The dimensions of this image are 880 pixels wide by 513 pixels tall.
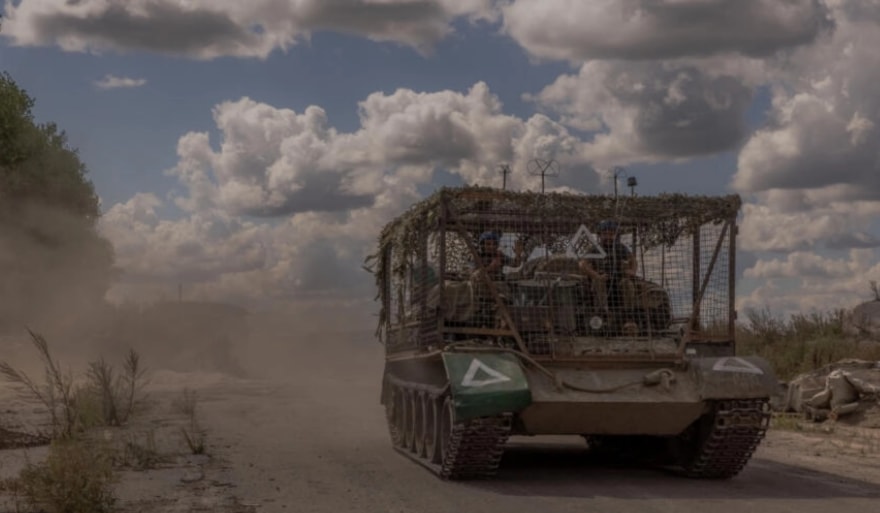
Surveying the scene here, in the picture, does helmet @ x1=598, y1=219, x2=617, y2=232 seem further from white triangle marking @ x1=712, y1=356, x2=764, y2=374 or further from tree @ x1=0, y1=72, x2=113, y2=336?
tree @ x1=0, y1=72, x2=113, y2=336

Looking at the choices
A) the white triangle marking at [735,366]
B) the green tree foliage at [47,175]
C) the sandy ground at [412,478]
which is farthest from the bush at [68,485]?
the green tree foliage at [47,175]

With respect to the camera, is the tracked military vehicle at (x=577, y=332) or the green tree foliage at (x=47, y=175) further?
the green tree foliage at (x=47, y=175)

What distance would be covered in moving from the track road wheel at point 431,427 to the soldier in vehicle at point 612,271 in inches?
85.8

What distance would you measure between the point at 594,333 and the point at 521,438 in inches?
243

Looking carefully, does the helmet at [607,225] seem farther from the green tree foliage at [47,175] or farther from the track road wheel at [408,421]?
the green tree foliage at [47,175]

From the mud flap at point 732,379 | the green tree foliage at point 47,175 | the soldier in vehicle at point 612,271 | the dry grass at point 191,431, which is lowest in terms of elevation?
the dry grass at point 191,431

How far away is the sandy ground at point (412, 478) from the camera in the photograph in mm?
10727

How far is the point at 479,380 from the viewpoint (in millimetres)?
11938

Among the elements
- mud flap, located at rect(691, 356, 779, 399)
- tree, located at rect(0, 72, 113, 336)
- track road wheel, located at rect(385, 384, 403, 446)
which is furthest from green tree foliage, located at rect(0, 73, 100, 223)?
mud flap, located at rect(691, 356, 779, 399)

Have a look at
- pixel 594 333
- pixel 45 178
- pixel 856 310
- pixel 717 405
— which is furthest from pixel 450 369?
pixel 45 178

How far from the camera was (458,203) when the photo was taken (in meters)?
13.0

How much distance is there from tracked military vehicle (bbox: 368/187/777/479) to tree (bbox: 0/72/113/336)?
93.2 ft

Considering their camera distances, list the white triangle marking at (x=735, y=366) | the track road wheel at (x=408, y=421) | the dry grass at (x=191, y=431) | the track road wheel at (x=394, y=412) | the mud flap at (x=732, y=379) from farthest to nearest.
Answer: the track road wheel at (x=394, y=412) < the track road wheel at (x=408, y=421) < the dry grass at (x=191, y=431) < the white triangle marking at (x=735, y=366) < the mud flap at (x=732, y=379)

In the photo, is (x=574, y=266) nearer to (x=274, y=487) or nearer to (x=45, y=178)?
(x=274, y=487)
